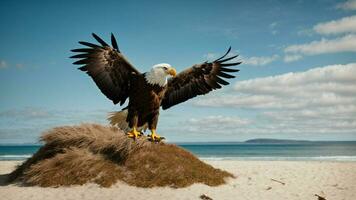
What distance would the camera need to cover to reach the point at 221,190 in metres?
9.82

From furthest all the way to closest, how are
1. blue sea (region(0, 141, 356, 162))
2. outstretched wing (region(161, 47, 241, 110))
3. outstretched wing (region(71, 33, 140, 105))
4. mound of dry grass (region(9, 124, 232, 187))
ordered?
Answer: blue sea (region(0, 141, 356, 162)) < mound of dry grass (region(9, 124, 232, 187)) < outstretched wing (region(161, 47, 241, 110)) < outstretched wing (region(71, 33, 140, 105))

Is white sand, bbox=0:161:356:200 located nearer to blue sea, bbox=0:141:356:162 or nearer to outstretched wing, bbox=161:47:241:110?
outstretched wing, bbox=161:47:241:110

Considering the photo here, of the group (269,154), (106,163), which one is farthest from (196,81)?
(269,154)

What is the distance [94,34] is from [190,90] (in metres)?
2.46

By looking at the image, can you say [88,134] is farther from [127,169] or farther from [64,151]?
[127,169]

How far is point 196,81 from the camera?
8.59 m

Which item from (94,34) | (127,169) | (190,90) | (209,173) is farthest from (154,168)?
(94,34)

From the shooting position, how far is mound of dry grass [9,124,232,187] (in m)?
9.45

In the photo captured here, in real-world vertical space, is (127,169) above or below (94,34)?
below

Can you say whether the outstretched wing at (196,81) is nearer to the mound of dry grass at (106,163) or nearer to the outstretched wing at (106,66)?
the outstretched wing at (106,66)

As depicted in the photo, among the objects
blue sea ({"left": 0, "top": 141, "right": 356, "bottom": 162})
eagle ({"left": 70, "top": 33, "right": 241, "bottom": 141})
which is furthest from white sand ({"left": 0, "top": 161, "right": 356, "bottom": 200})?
blue sea ({"left": 0, "top": 141, "right": 356, "bottom": 162})

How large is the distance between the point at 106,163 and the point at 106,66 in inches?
120

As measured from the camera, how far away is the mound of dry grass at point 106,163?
9445mm

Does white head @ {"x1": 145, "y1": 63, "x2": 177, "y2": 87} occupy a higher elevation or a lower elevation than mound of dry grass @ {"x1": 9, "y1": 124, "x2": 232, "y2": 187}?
higher
